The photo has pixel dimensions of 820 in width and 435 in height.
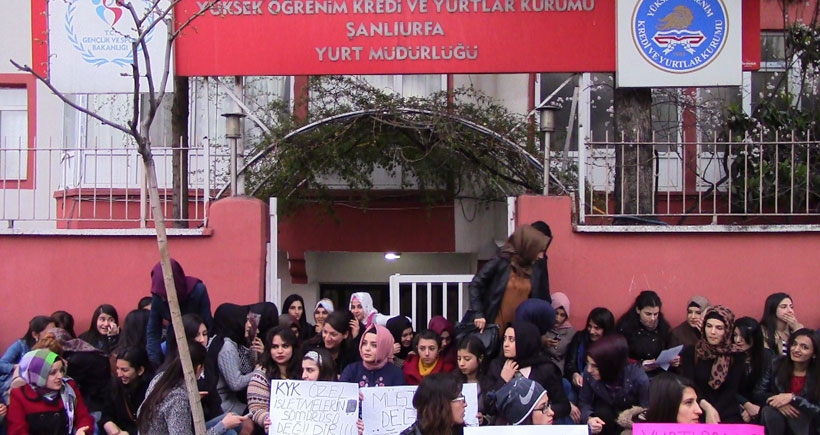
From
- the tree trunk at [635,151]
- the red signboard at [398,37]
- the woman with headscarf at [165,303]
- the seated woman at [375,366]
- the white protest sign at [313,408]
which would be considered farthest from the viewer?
the tree trunk at [635,151]

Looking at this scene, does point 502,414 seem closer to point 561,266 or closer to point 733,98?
point 561,266

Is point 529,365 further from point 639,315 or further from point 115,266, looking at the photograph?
point 115,266

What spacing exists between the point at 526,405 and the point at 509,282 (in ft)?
7.14

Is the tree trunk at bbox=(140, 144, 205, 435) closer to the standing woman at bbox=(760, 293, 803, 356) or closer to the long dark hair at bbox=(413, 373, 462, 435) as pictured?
the long dark hair at bbox=(413, 373, 462, 435)

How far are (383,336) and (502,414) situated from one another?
1303 mm

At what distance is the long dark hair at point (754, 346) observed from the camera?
845 centimetres

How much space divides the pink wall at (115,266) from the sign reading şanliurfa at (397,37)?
144cm

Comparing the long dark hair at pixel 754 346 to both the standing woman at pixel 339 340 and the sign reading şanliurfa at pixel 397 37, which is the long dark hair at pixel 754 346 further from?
the sign reading şanliurfa at pixel 397 37

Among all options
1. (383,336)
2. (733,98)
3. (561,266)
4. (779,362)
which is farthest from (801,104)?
(383,336)

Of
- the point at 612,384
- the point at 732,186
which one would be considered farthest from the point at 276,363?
the point at 732,186

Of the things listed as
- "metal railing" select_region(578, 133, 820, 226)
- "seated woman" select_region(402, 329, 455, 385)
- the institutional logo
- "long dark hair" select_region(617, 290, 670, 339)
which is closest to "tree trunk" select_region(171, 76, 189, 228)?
the institutional logo

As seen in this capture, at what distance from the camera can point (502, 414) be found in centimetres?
729

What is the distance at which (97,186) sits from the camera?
42.5 ft

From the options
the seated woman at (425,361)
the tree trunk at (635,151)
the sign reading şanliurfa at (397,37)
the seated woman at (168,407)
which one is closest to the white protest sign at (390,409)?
the seated woman at (425,361)
